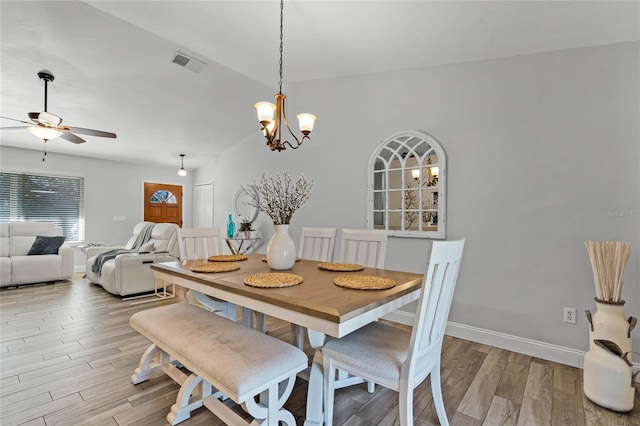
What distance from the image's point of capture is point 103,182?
6.00 metres

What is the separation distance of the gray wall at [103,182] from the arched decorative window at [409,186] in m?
5.19

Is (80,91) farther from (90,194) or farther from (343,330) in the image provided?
(343,330)

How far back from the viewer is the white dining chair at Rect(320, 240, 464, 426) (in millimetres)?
1287

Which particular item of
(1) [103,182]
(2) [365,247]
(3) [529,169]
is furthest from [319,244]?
(1) [103,182]

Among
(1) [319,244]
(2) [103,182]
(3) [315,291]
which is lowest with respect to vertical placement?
(3) [315,291]

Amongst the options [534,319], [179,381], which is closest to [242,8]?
[179,381]

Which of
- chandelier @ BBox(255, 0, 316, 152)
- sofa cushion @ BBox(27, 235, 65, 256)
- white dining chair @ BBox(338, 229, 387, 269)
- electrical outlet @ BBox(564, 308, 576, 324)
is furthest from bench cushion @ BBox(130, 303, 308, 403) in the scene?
sofa cushion @ BBox(27, 235, 65, 256)

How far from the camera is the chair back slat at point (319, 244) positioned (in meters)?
2.69

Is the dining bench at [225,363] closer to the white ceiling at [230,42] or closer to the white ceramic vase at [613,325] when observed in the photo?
the white ceramic vase at [613,325]

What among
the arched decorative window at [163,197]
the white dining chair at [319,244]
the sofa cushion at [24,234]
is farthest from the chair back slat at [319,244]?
the arched decorative window at [163,197]

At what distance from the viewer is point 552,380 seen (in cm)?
209

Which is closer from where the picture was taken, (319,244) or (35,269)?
(319,244)

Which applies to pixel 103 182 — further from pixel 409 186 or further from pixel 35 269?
pixel 409 186

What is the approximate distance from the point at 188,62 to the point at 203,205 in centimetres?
393
